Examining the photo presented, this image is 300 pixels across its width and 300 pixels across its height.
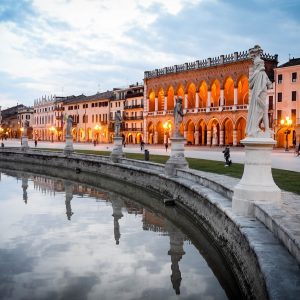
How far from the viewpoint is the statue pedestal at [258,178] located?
9.77m

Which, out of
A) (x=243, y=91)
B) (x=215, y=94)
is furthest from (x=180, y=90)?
(x=243, y=91)

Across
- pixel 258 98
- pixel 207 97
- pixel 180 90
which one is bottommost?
pixel 258 98

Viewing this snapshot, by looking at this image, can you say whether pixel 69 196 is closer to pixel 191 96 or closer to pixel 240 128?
pixel 240 128

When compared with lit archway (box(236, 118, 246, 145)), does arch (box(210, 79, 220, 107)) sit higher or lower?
higher

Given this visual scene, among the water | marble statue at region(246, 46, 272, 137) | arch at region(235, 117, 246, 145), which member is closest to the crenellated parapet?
arch at region(235, 117, 246, 145)

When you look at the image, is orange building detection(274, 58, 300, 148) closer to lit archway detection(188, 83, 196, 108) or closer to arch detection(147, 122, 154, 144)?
lit archway detection(188, 83, 196, 108)

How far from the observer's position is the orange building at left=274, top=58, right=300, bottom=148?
5181 centimetres

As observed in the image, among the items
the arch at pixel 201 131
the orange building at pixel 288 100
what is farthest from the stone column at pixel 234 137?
the arch at pixel 201 131

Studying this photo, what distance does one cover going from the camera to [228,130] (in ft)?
200

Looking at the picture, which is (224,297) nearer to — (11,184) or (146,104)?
(11,184)

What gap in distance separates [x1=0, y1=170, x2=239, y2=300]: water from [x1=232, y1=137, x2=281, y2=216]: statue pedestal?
5.73 ft

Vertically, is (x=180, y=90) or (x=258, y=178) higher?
(x=180, y=90)

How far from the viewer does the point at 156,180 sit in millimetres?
22297

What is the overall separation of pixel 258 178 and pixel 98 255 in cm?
466
